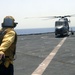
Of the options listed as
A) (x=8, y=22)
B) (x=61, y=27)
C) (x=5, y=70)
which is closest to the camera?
(x=8, y=22)

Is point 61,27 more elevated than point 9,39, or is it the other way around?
point 9,39

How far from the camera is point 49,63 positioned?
13953 millimetres

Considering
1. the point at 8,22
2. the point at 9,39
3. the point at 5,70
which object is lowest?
the point at 5,70

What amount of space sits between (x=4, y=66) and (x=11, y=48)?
0.38 meters

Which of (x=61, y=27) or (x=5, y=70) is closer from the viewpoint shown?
(x=5, y=70)

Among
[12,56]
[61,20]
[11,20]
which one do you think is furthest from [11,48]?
[61,20]

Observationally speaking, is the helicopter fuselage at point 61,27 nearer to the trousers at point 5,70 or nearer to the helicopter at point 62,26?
the helicopter at point 62,26

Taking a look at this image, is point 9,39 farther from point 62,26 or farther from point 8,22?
point 62,26

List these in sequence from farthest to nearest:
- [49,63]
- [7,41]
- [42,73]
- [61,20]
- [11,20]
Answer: [61,20] < [49,63] < [42,73] < [11,20] < [7,41]

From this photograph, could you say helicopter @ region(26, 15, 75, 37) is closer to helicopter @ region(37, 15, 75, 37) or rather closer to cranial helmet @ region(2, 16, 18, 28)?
helicopter @ region(37, 15, 75, 37)

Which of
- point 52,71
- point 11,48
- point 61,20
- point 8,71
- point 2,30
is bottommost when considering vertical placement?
point 61,20

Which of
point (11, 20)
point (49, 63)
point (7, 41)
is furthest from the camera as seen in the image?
point (49, 63)

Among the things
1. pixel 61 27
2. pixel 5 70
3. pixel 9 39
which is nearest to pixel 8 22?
pixel 9 39

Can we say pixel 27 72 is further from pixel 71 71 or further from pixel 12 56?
pixel 12 56
